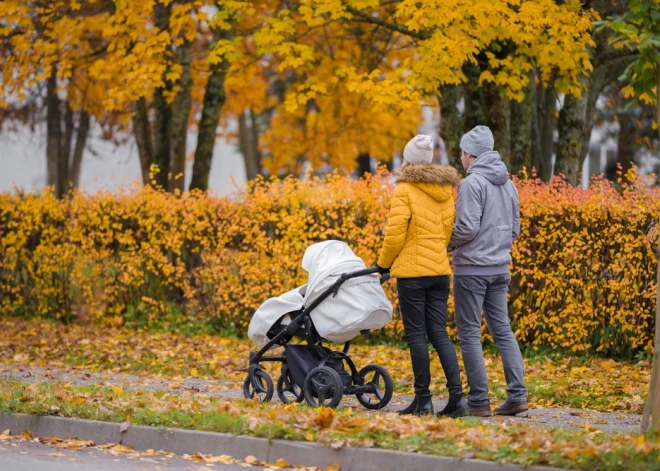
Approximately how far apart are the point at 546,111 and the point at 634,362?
32.2 feet

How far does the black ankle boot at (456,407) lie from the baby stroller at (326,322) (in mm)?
438

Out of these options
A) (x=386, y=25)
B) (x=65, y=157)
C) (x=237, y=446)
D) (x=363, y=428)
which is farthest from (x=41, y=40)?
(x=65, y=157)

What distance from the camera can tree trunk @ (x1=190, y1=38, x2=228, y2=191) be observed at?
16750 millimetres

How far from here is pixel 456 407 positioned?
7418 mm

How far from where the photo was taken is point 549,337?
10.7 metres

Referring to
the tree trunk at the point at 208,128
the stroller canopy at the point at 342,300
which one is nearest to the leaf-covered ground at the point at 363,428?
the stroller canopy at the point at 342,300

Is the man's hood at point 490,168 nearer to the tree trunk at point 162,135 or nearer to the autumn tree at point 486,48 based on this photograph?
the autumn tree at point 486,48

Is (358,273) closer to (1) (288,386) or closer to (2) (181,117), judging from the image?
(1) (288,386)

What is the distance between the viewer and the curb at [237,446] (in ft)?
17.9

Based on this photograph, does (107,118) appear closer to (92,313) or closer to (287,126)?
(287,126)

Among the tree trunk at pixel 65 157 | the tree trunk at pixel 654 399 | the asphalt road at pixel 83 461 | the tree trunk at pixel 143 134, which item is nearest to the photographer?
the asphalt road at pixel 83 461

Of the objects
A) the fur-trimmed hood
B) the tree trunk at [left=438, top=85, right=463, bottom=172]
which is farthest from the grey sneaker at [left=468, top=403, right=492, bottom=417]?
the tree trunk at [left=438, top=85, right=463, bottom=172]

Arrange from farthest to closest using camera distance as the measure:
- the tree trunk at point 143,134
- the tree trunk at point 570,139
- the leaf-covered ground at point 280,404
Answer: the tree trunk at point 143,134 < the tree trunk at point 570,139 < the leaf-covered ground at point 280,404

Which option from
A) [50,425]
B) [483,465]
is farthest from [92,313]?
[483,465]
